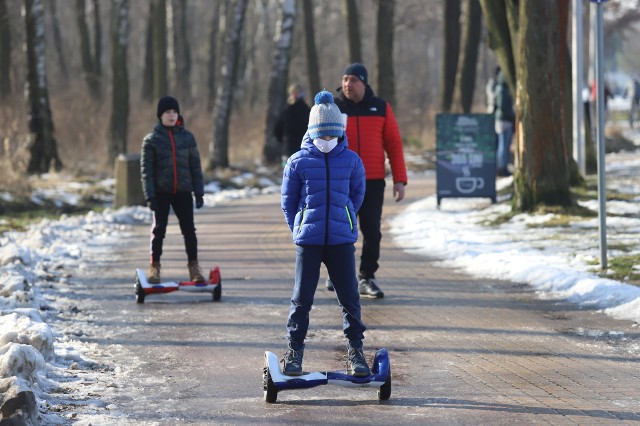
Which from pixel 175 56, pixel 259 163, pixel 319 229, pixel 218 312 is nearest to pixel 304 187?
pixel 319 229

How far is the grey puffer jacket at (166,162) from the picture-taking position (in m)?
11.8

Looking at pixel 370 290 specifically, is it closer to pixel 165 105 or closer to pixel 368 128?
pixel 368 128

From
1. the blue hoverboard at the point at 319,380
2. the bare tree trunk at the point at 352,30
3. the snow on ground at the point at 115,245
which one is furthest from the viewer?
the bare tree trunk at the point at 352,30

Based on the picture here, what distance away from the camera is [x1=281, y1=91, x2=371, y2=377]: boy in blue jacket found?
7551 millimetres

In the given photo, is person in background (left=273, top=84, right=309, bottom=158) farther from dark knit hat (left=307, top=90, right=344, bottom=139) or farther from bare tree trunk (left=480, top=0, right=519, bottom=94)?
dark knit hat (left=307, top=90, right=344, bottom=139)

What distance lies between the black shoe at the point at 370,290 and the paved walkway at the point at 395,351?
5.2 inches

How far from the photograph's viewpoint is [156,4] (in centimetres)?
3650

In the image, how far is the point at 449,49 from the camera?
38.5 m

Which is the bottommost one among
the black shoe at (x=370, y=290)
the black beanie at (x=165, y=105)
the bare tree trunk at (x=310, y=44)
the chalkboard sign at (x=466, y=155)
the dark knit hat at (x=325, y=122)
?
the black shoe at (x=370, y=290)

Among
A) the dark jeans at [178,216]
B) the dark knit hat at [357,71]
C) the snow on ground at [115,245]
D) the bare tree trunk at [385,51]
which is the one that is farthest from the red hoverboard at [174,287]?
the bare tree trunk at [385,51]

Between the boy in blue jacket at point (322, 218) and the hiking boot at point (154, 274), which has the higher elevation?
the boy in blue jacket at point (322, 218)

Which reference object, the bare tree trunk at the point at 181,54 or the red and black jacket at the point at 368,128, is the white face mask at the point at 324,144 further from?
the bare tree trunk at the point at 181,54

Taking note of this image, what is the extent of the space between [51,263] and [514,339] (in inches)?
259

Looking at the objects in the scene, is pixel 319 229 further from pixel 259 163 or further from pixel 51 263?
pixel 259 163
